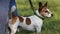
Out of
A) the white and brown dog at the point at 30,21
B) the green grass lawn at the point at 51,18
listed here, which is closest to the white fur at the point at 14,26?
the white and brown dog at the point at 30,21

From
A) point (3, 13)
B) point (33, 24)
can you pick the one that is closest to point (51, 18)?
point (33, 24)

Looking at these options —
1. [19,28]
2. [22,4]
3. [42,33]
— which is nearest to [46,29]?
[42,33]

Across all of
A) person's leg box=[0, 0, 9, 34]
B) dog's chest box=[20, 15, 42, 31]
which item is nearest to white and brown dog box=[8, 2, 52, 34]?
dog's chest box=[20, 15, 42, 31]

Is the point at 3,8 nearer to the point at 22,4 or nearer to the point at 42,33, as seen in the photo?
the point at 42,33

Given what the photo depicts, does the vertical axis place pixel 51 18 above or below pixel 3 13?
below

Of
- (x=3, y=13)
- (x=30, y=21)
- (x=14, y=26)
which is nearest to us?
(x=14, y=26)

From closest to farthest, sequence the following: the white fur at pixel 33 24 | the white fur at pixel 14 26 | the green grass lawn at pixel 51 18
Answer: the white fur at pixel 14 26 < the white fur at pixel 33 24 < the green grass lawn at pixel 51 18

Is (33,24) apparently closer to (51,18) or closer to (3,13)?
(3,13)

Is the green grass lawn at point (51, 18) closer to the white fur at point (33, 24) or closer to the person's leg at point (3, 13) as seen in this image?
the white fur at point (33, 24)

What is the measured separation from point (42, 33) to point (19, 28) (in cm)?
44

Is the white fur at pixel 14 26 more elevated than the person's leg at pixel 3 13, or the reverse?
the person's leg at pixel 3 13

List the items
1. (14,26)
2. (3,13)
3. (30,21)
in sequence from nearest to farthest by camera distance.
Answer: 1. (14,26)
2. (30,21)
3. (3,13)

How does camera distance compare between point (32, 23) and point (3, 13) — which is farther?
point (3, 13)

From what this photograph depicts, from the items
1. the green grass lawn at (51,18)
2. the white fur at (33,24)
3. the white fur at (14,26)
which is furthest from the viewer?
the green grass lawn at (51,18)
